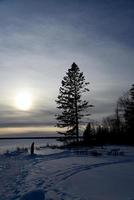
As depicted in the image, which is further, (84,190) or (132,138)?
(132,138)

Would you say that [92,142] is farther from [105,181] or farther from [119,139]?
[105,181]

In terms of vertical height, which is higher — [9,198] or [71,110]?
[71,110]

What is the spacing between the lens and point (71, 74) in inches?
1907

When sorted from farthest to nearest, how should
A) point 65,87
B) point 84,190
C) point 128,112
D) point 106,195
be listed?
1. point 128,112
2. point 65,87
3. point 84,190
4. point 106,195

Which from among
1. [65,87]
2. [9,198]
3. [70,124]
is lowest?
[9,198]

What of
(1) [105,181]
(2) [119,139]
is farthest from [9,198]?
(2) [119,139]

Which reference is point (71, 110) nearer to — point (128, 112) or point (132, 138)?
point (132, 138)

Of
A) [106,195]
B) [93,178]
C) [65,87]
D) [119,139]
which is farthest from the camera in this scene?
[65,87]

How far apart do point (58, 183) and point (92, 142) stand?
113 ft

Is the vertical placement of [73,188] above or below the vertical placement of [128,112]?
below

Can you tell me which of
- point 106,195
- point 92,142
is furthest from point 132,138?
point 106,195

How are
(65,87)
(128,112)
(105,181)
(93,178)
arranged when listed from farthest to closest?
(128,112) < (65,87) < (93,178) < (105,181)

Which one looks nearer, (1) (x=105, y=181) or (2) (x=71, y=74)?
(1) (x=105, y=181)

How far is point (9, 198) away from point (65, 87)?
38.6 metres
